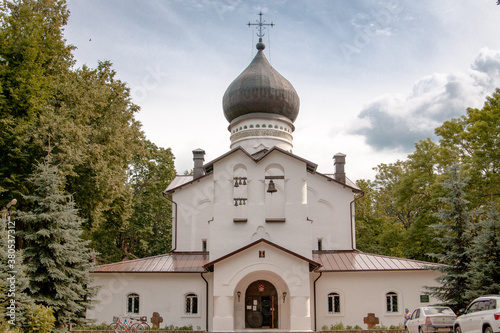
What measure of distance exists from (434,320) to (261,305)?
27.9 ft

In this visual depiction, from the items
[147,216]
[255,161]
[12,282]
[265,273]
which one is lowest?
[12,282]

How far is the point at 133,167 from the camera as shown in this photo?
117 ft

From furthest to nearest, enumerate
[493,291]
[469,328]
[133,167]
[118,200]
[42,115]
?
[133,167], [118,200], [42,115], [493,291], [469,328]

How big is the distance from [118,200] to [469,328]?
17.5 meters

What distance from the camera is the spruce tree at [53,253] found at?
665 inches

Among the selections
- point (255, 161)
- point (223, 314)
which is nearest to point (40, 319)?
point (223, 314)

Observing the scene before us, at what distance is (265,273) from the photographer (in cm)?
2184

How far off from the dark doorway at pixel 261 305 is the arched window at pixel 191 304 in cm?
234

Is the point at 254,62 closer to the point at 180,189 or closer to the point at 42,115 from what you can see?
the point at 180,189

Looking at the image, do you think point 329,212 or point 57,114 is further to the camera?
point 329,212

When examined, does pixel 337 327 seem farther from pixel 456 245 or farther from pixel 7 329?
pixel 7 329

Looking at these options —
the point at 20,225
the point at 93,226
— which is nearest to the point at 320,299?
the point at 93,226

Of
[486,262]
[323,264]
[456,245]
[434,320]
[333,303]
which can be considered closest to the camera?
[434,320]

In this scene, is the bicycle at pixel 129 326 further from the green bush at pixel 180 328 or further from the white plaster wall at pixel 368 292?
the white plaster wall at pixel 368 292
